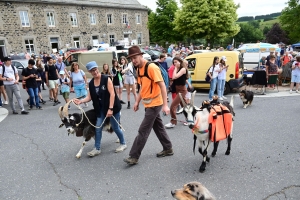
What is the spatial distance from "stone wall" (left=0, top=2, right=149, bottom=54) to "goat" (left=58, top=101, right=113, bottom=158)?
2721cm

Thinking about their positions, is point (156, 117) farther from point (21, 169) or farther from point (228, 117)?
point (21, 169)

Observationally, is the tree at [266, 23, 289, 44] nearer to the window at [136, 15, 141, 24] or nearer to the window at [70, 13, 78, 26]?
the window at [136, 15, 141, 24]

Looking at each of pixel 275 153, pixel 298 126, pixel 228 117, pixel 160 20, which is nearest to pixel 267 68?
pixel 298 126

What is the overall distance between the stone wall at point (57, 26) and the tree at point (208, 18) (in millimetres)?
10398

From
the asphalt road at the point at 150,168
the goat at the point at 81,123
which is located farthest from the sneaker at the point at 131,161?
the goat at the point at 81,123

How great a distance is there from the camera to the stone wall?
2645 cm

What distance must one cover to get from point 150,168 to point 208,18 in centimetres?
2819

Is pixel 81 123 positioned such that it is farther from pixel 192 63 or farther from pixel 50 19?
pixel 50 19

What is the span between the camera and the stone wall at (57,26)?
26453 mm

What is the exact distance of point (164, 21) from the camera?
43.2 metres

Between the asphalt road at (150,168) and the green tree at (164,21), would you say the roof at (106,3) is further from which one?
the asphalt road at (150,168)

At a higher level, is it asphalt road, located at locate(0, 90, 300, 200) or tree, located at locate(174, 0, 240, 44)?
tree, located at locate(174, 0, 240, 44)

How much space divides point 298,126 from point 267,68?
4.93 metres

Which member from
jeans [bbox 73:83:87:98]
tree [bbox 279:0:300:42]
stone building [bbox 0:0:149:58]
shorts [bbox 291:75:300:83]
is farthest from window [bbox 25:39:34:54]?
tree [bbox 279:0:300:42]
